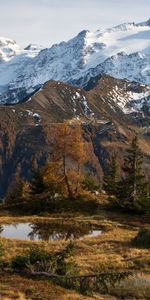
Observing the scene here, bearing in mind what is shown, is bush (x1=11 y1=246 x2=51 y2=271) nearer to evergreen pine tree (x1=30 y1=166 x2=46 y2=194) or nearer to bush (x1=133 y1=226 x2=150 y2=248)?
bush (x1=133 y1=226 x2=150 y2=248)

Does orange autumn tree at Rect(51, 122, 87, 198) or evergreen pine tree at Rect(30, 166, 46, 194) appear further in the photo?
evergreen pine tree at Rect(30, 166, 46, 194)

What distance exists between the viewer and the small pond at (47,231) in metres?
47.5

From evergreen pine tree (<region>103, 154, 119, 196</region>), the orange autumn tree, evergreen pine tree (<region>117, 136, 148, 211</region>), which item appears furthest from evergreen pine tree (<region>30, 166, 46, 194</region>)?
evergreen pine tree (<region>117, 136, 148, 211</region>)

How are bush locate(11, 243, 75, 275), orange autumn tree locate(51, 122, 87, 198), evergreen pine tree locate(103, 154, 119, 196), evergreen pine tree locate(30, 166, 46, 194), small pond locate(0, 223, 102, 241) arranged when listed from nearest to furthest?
bush locate(11, 243, 75, 275) → small pond locate(0, 223, 102, 241) → orange autumn tree locate(51, 122, 87, 198) → evergreen pine tree locate(103, 154, 119, 196) → evergreen pine tree locate(30, 166, 46, 194)

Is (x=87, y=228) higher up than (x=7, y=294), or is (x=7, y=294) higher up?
(x=7, y=294)

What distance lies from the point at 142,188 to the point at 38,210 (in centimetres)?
1198

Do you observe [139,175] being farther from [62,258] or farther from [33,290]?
[33,290]

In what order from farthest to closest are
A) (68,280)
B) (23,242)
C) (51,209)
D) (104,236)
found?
(51,209) < (104,236) < (23,242) < (68,280)

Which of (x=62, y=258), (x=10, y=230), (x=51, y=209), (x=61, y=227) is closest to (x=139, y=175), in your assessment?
(x=51, y=209)

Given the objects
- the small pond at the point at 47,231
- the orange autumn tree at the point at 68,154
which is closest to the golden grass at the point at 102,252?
the small pond at the point at 47,231

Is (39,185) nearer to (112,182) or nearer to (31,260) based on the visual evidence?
(112,182)

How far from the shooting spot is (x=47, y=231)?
5072 centimetres

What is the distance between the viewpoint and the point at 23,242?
138ft

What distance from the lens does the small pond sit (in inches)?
1868
